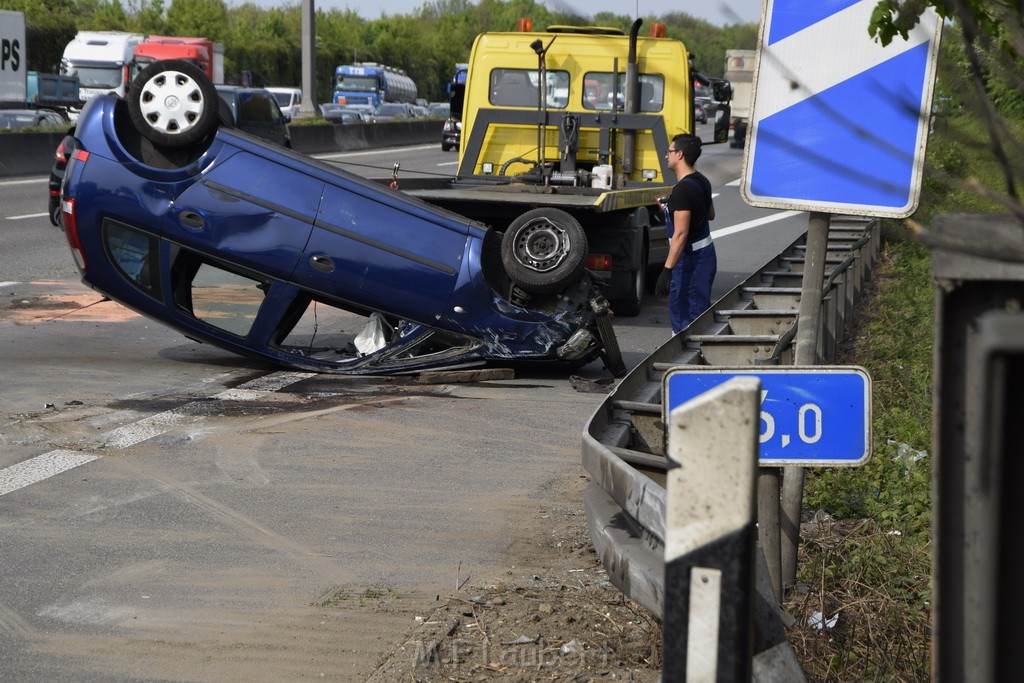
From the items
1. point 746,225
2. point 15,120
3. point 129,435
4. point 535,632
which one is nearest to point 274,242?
point 129,435

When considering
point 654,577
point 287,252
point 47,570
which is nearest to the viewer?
point 654,577

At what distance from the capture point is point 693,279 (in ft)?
32.7

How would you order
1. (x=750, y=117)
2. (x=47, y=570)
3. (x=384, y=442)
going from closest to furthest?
(x=750, y=117), (x=47, y=570), (x=384, y=442)

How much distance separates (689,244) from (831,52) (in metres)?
6.10

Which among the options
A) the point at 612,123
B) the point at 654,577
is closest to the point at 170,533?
the point at 654,577

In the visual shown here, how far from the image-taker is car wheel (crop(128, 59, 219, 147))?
9195mm

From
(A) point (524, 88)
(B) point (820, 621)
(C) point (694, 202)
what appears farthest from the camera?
(A) point (524, 88)

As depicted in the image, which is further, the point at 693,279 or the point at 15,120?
the point at 15,120

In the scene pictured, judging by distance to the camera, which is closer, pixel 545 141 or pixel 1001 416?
pixel 1001 416

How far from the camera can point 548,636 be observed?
455 centimetres

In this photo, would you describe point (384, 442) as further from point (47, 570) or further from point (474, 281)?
point (47, 570)

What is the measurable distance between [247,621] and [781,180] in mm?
2366

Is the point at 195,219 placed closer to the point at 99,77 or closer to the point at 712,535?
the point at 712,535

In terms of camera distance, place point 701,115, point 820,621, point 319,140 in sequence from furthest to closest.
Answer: point 319,140 → point 701,115 → point 820,621
